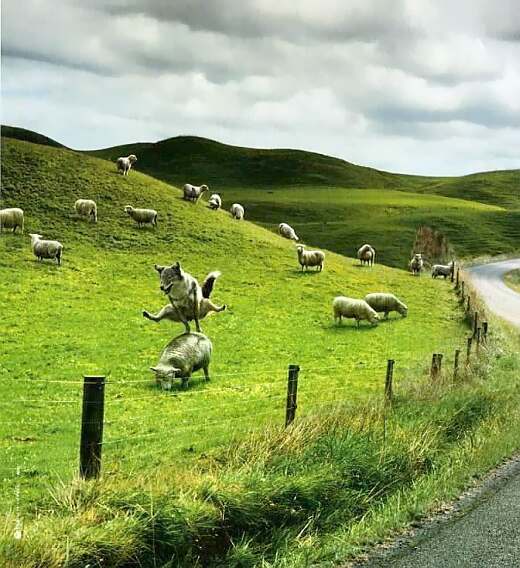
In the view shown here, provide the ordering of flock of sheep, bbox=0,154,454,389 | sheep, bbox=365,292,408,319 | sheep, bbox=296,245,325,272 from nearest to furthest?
flock of sheep, bbox=0,154,454,389 → sheep, bbox=365,292,408,319 → sheep, bbox=296,245,325,272

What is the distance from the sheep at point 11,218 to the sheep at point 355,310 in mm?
25022

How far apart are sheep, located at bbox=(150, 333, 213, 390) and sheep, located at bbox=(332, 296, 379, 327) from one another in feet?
52.6

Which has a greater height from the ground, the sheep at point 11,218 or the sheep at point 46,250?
the sheep at point 11,218

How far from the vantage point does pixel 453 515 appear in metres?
10.5

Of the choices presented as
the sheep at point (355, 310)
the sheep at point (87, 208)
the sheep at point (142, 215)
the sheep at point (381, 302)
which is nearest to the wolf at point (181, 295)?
the sheep at point (355, 310)

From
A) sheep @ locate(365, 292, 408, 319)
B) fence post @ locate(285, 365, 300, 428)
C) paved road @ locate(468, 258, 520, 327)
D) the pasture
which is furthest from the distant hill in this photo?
fence post @ locate(285, 365, 300, 428)

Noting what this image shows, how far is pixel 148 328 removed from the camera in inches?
1326

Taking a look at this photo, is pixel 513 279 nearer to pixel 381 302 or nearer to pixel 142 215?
pixel 142 215

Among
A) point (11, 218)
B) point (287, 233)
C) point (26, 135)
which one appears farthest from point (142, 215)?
point (26, 135)

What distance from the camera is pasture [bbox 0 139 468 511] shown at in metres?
16.5

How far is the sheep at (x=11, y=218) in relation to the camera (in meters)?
51.0

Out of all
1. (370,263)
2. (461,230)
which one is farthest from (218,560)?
(461,230)

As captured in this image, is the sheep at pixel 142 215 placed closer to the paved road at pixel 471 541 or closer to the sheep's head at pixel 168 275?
the sheep's head at pixel 168 275

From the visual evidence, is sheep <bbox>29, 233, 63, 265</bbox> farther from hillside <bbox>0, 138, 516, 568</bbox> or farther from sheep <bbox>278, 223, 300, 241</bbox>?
sheep <bbox>278, 223, 300, 241</bbox>
